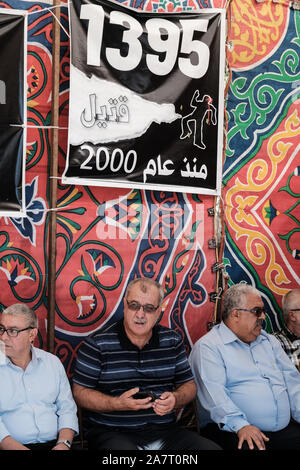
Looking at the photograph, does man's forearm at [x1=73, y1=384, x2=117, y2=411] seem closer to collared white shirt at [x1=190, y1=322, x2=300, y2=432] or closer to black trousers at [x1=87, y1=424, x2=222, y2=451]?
black trousers at [x1=87, y1=424, x2=222, y2=451]

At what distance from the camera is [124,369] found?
2.82 m

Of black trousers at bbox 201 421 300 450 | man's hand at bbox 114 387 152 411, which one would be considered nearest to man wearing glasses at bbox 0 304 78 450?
man's hand at bbox 114 387 152 411

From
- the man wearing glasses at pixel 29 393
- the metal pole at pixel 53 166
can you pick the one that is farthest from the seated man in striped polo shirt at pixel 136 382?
the metal pole at pixel 53 166

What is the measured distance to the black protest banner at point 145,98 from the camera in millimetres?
3127

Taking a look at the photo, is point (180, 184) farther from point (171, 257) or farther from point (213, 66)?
point (213, 66)

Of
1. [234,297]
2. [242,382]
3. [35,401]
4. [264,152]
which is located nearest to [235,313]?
[234,297]

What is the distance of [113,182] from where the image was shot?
10.6ft

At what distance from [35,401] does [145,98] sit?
1.76 meters

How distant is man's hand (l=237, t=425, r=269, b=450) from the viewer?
276 centimetres

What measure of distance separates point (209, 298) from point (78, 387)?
43.4 inches

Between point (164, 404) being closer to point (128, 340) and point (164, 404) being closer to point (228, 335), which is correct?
point (128, 340)

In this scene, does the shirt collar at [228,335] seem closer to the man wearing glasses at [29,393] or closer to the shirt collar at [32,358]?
the man wearing glasses at [29,393]

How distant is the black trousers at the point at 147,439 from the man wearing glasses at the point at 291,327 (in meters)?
0.95
